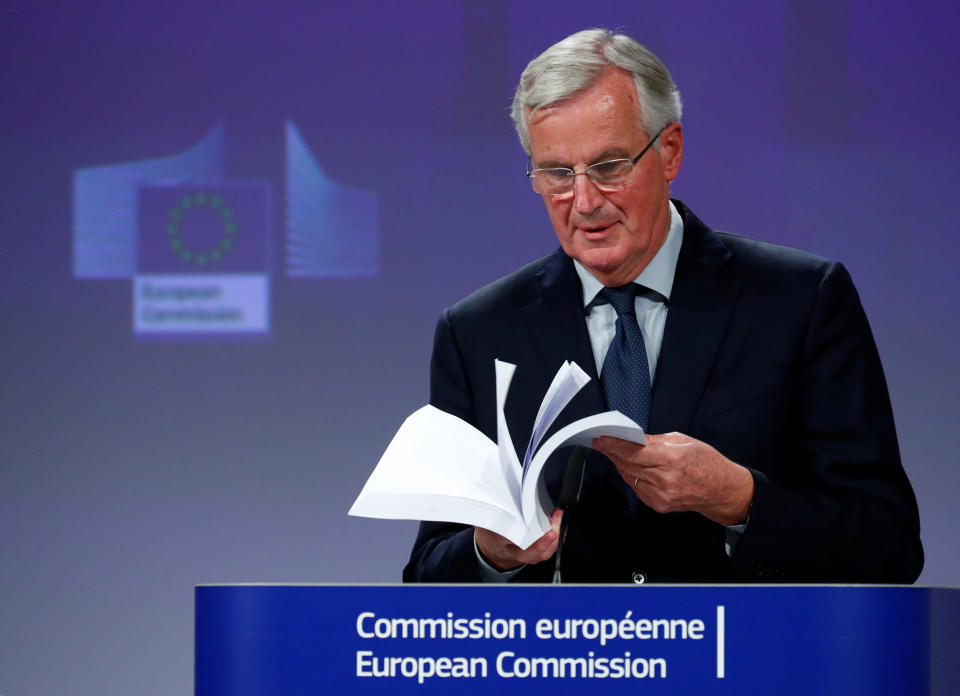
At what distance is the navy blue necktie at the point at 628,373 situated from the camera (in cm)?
168

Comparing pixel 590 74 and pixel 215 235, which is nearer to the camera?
pixel 590 74

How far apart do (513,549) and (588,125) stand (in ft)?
2.10

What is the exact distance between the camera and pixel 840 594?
1091mm

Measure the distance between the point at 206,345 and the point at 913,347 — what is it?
6.40ft

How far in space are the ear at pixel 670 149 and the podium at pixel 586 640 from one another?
85 centimetres

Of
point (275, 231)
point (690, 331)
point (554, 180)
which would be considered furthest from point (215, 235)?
point (690, 331)

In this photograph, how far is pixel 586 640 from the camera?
109 centimetres

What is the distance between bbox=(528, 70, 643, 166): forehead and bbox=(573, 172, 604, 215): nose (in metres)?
0.02

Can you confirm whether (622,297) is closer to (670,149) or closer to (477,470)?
(670,149)

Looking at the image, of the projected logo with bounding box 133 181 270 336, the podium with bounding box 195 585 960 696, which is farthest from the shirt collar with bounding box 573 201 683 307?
the projected logo with bounding box 133 181 270 336

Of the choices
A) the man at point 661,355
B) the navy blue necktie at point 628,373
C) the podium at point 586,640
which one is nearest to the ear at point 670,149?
the man at point 661,355

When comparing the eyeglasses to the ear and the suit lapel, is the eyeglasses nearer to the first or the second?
the ear

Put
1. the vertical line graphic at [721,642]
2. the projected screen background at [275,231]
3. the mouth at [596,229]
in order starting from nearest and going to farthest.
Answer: the vertical line graphic at [721,642] → the mouth at [596,229] → the projected screen background at [275,231]

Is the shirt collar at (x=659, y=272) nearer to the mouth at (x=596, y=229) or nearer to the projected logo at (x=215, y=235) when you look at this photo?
the mouth at (x=596, y=229)
